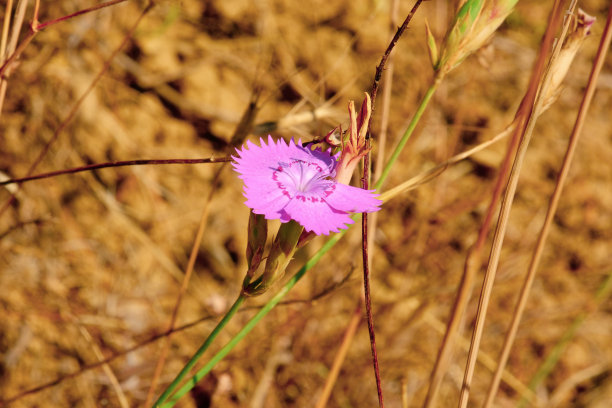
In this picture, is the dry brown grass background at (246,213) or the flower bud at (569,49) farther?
the dry brown grass background at (246,213)

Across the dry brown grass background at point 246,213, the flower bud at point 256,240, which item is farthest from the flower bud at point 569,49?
the dry brown grass background at point 246,213

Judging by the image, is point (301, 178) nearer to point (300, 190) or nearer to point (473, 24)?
point (300, 190)

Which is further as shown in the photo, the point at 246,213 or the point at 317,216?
the point at 246,213

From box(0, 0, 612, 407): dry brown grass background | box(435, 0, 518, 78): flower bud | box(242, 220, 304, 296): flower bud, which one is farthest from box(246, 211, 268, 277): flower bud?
box(0, 0, 612, 407): dry brown grass background

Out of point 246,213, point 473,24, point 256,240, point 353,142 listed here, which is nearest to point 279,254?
point 256,240

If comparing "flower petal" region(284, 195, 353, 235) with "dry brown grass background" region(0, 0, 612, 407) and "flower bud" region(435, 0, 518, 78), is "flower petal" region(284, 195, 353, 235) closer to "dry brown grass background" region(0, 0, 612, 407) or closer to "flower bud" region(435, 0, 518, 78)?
"flower bud" region(435, 0, 518, 78)

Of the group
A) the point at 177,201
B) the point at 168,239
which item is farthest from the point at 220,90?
the point at 168,239

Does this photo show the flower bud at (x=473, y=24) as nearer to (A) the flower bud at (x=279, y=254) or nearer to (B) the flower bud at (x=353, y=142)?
(B) the flower bud at (x=353, y=142)
